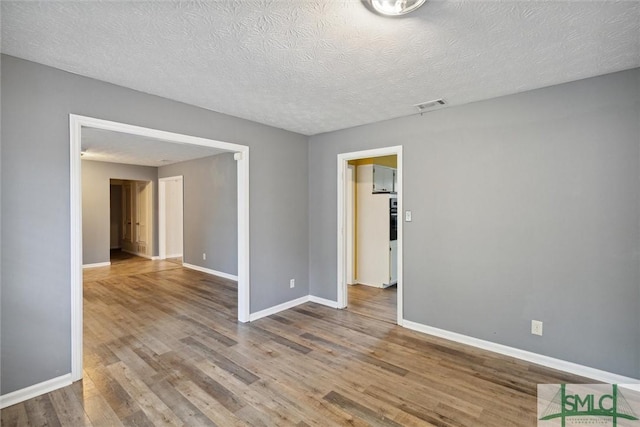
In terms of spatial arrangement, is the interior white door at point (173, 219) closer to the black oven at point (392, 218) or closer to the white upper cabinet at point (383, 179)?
the white upper cabinet at point (383, 179)

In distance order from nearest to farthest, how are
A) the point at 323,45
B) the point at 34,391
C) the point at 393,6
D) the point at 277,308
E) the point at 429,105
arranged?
the point at 393,6 < the point at 323,45 < the point at 34,391 < the point at 429,105 < the point at 277,308

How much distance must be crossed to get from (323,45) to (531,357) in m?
3.21

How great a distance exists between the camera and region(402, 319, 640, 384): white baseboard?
2416mm

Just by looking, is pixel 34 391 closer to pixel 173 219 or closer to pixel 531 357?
pixel 531 357

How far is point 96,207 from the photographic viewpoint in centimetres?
720

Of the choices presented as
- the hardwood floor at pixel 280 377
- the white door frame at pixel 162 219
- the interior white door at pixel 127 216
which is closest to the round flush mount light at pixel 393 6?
the hardwood floor at pixel 280 377

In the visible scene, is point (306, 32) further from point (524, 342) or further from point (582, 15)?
point (524, 342)

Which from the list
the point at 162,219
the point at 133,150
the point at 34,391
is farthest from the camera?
the point at 162,219

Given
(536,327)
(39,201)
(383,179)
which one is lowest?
(536,327)

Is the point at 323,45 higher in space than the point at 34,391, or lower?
higher

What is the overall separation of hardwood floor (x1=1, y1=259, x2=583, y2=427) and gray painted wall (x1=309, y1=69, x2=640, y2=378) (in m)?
0.42

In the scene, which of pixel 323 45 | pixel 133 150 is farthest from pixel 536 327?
pixel 133 150

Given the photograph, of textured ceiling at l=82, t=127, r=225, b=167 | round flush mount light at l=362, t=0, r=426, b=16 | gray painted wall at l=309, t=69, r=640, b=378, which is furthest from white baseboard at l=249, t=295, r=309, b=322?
round flush mount light at l=362, t=0, r=426, b=16

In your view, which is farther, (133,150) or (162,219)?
(162,219)
